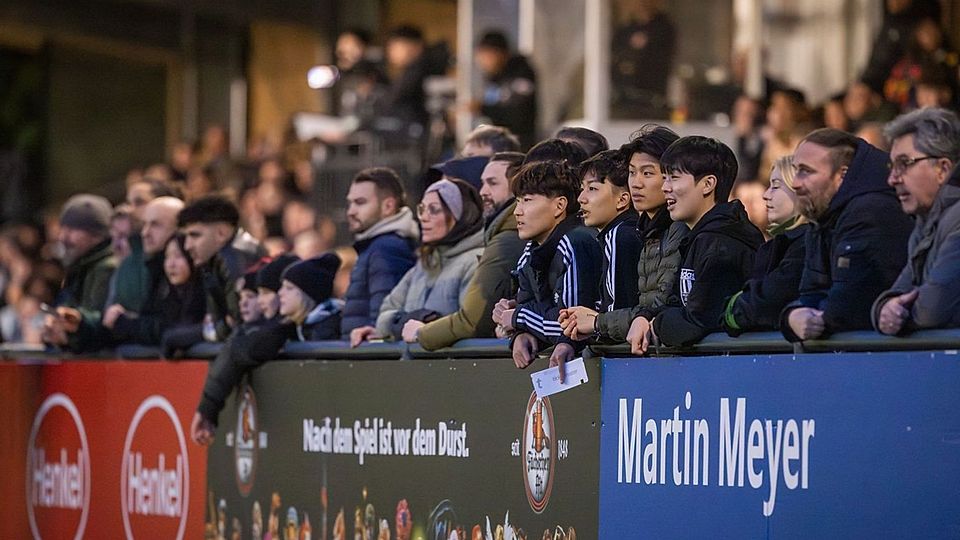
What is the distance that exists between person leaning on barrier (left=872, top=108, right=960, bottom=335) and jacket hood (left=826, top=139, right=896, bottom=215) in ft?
0.36

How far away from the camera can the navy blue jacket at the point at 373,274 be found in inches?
399

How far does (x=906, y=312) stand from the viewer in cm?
601

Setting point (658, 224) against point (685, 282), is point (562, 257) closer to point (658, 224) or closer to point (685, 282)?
point (658, 224)

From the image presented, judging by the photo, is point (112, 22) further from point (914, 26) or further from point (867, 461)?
point (867, 461)

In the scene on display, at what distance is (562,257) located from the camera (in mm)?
7984

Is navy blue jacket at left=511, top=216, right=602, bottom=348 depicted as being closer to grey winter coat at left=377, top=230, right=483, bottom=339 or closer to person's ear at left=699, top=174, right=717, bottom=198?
person's ear at left=699, top=174, right=717, bottom=198

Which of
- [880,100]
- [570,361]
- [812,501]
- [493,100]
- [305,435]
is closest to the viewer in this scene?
[812,501]

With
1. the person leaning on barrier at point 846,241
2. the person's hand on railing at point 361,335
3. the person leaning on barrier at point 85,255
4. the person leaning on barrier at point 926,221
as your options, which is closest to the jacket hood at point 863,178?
the person leaning on barrier at point 846,241

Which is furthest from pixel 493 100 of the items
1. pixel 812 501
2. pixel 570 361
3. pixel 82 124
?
pixel 82 124

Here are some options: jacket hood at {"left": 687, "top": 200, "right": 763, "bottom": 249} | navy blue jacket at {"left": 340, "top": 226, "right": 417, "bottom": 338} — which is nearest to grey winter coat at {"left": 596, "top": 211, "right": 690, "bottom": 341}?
jacket hood at {"left": 687, "top": 200, "right": 763, "bottom": 249}

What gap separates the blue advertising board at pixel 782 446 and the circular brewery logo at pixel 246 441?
3.49 metres

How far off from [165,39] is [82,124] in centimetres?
236

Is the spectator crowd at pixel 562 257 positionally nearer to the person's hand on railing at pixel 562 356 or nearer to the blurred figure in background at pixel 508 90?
the person's hand on railing at pixel 562 356

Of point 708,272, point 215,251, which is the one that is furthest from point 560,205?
point 215,251
